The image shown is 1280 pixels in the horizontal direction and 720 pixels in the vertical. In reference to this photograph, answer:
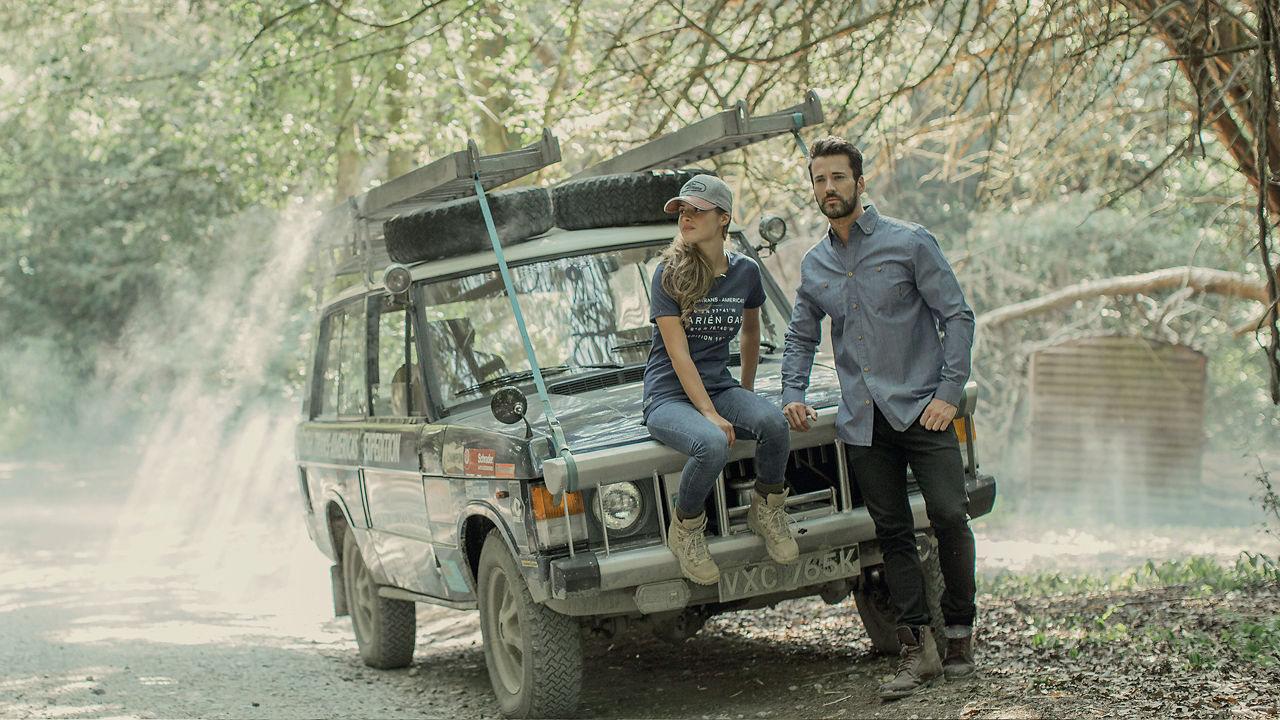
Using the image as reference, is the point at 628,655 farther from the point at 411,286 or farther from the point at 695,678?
the point at 411,286

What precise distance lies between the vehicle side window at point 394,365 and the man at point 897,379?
2.10m

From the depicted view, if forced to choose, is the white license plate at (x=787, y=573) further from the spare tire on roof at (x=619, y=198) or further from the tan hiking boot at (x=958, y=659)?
the spare tire on roof at (x=619, y=198)

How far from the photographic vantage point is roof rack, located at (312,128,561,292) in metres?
6.38

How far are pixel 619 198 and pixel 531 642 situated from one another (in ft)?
7.65

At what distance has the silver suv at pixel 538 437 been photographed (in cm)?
580

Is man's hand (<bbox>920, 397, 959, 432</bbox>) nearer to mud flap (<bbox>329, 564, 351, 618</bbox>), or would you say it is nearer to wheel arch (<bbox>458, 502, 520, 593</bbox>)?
wheel arch (<bbox>458, 502, 520, 593</bbox>)

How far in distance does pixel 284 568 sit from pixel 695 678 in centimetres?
1089

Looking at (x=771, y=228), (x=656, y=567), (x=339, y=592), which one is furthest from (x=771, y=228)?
(x=339, y=592)

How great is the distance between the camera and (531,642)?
6078 mm

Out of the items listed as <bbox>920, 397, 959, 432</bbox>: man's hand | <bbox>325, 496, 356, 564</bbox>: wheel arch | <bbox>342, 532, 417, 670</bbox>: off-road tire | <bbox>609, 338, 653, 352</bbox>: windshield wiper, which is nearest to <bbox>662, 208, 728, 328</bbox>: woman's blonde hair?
<bbox>920, 397, 959, 432</bbox>: man's hand

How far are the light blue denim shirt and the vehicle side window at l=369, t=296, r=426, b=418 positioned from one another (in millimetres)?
2136

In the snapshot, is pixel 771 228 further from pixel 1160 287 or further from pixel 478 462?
pixel 1160 287

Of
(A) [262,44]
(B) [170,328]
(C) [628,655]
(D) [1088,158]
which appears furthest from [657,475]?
(B) [170,328]

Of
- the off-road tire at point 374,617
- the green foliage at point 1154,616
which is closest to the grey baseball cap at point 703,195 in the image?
the green foliage at point 1154,616
